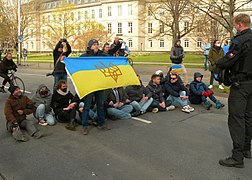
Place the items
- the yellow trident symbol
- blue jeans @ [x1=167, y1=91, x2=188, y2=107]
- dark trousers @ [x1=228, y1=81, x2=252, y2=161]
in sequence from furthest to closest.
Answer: blue jeans @ [x1=167, y1=91, x2=188, y2=107] → the yellow trident symbol → dark trousers @ [x1=228, y1=81, x2=252, y2=161]

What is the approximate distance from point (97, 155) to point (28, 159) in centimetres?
116

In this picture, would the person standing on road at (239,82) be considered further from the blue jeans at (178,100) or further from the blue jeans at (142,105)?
the blue jeans at (178,100)

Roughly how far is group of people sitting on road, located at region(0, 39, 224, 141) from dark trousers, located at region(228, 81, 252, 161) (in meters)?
2.81

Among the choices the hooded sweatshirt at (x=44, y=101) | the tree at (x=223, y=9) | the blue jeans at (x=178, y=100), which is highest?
the tree at (x=223, y=9)

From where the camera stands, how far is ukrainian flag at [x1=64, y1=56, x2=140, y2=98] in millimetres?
5627

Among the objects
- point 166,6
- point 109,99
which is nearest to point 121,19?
point 166,6

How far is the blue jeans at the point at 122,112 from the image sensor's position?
281 inches

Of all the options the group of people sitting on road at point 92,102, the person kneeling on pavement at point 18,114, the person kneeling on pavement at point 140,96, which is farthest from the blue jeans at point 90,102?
the person kneeling on pavement at point 140,96

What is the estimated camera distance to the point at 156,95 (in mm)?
8133

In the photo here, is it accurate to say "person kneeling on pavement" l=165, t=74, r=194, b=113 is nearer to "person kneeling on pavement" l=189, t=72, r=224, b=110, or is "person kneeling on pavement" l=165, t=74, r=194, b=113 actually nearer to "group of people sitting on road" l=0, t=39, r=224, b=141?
"group of people sitting on road" l=0, t=39, r=224, b=141

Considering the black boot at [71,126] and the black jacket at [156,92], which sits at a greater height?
the black jacket at [156,92]

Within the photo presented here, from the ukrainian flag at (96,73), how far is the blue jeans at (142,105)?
1276mm

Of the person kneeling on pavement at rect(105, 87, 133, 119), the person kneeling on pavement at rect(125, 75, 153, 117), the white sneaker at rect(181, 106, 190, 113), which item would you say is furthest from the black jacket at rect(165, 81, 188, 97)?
the person kneeling on pavement at rect(105, 87, 133, 119)

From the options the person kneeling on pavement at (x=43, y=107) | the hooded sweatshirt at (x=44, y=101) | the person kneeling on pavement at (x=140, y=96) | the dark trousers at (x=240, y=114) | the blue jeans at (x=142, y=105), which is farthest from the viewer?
the person kneeling on pavement at (x=140, y=96)
